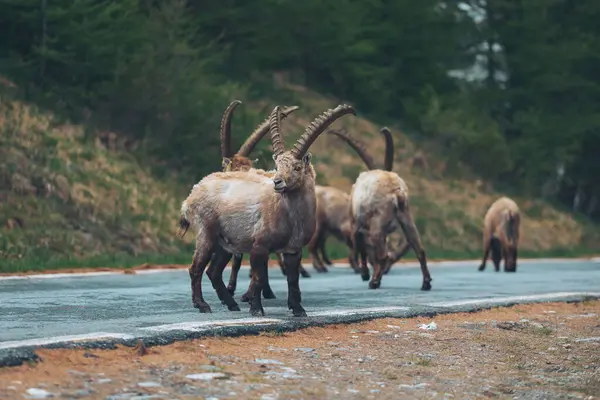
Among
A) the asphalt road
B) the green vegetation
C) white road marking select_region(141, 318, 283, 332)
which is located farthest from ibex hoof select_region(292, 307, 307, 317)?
the green vegetation

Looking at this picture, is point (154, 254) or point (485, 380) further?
point (154, 254)

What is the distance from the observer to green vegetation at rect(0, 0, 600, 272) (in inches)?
1086

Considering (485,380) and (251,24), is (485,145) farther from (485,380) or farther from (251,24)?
(485,380)

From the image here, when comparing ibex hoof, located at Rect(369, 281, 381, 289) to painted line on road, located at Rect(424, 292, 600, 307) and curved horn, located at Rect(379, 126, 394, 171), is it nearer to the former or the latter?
painted line on road, located at Rect(424, 292, 600, 307)

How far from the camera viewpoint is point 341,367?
31.9ft

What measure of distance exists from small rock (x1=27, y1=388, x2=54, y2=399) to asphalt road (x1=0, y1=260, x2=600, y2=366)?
1194 millimetres

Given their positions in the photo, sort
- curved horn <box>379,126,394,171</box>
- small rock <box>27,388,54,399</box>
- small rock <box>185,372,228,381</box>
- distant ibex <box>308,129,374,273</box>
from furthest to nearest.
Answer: distant ibex <box>308,129,374,273</box>
curved horn <box>379,126,394,171</box>
small rock <box>185,372,228,381</box>
small rock <box>27,388,54,399</box>

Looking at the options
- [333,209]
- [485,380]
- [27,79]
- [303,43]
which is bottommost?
[485,380]

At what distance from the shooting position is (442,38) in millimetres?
49312

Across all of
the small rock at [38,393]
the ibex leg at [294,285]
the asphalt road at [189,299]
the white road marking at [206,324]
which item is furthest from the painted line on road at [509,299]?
the small rock at [38,393]

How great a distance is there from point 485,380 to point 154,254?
57.7 feet

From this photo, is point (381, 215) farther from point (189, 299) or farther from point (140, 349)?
point (140, 349)

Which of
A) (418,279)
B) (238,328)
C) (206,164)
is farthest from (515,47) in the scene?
(238,328)

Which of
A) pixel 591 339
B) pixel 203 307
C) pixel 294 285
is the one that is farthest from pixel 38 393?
pixel 591 339
